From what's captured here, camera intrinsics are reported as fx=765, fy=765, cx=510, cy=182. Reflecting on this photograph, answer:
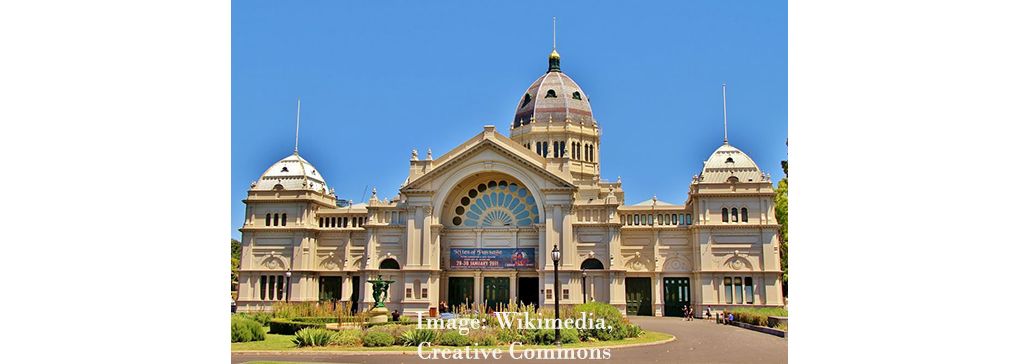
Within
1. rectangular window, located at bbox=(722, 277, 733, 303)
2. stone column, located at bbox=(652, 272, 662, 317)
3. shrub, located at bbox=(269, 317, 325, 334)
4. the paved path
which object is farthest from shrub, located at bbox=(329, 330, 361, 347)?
rectangular window, located at bbox=(722, 277, 733, 303)

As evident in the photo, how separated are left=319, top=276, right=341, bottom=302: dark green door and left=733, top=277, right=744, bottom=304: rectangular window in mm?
30065

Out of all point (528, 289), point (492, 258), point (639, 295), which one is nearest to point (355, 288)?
point (492, 258)

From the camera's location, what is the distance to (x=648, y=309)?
184 ft

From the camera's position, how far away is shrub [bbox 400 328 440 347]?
2817 centimetres

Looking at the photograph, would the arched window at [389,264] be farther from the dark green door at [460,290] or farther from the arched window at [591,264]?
the arched window at [591,264]

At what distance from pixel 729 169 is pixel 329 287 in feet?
106

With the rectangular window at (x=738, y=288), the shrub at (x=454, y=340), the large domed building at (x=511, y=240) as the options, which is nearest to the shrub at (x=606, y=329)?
the shrub at (x=454, y=340)

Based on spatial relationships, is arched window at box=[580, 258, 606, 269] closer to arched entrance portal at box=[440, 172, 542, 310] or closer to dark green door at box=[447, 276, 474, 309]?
arched entrance portal at box=[440, 172, 542, 310]

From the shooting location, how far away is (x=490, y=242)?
5775cm

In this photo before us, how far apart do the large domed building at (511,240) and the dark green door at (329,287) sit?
8 cm

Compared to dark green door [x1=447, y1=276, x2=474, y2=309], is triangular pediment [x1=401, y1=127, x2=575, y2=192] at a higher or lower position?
higher
